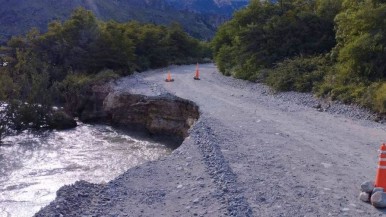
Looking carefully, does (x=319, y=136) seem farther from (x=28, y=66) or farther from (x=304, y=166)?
(x=28, y=66)

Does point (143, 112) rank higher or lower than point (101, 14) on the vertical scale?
lower

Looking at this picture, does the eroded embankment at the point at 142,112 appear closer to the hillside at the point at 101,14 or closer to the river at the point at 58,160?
the river at the point at 58,160

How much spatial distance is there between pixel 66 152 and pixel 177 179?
8215mm

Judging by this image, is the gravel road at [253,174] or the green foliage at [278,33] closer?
the gravel road at [253,174]

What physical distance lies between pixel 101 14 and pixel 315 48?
80.8m

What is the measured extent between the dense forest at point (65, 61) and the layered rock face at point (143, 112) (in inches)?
51.5

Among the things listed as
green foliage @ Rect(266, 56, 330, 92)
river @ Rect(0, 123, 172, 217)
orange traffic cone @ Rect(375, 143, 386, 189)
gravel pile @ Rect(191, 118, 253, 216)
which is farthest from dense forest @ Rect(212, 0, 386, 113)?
orange traffic cone @ Rect(375, 143, 386, 189)

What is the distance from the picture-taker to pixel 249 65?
88.6ft

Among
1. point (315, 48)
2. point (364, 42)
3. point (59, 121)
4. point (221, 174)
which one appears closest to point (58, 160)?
point (59, 121)

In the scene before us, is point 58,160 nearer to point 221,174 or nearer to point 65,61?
point 221,174

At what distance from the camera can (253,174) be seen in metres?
8.91

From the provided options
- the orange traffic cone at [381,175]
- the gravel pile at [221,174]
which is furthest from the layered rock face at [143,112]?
the orange traffic cone at [381,175]

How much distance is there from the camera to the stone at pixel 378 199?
7156 mm

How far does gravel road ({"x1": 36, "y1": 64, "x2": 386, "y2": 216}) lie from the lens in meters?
7.43
